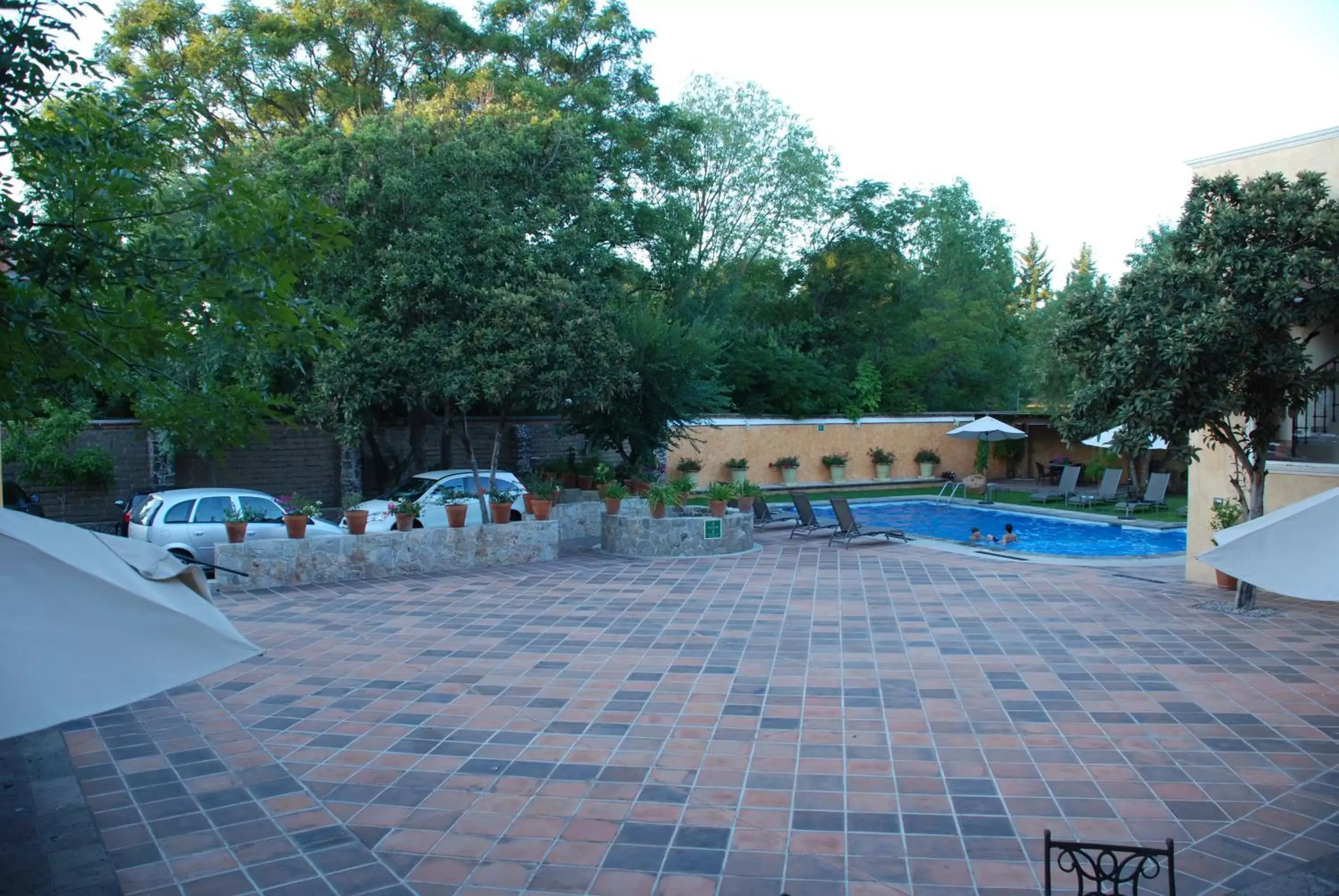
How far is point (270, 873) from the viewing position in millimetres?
4527

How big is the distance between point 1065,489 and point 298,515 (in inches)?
694

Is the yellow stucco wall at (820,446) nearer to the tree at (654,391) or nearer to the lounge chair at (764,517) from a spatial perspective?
the tree at (654,391)

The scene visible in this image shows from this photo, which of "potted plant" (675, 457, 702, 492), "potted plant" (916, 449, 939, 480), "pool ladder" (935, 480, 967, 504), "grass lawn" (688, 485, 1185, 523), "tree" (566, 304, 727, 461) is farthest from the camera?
"potted plant" (916, 449, 939, 480)

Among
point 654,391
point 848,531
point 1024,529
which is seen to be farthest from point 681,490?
point 1024,529

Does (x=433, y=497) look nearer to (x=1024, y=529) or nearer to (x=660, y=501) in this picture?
(x=660, y=501)

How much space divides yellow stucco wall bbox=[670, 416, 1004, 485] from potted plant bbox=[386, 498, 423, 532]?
33.2 feet

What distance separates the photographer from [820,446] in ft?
88.8

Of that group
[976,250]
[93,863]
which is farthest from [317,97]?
[976,250]

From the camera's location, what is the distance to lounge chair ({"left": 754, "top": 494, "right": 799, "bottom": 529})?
56.3 ft

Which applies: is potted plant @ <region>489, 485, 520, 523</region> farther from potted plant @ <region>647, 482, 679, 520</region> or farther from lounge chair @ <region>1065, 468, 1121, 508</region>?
lounge chair @ <region>1065, 468, 1121, 508</region>

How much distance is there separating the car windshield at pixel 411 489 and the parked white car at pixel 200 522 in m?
1.83

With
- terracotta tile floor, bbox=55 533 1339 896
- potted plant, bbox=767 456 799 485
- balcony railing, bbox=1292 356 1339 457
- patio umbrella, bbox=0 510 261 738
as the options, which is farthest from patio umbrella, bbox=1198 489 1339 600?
potted plant, bbox=767 456 799 485

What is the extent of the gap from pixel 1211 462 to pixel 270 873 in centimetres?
1146

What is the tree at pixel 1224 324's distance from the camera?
30.7ft
